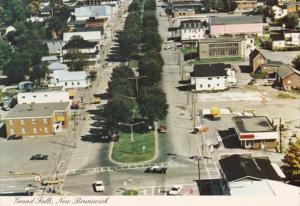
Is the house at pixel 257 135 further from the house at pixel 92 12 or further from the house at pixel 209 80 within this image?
the house at pixel 92 12

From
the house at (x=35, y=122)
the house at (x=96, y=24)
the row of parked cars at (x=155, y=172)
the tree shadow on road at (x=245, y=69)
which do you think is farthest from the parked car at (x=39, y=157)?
the house at (x=96, y=24)

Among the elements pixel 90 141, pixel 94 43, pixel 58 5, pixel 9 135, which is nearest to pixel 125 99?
pixel 90 141

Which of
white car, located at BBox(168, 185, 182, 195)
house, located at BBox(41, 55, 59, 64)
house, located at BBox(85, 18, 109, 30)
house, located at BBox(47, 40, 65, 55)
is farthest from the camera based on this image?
house, located at BBox(85, 18, 109, 30)

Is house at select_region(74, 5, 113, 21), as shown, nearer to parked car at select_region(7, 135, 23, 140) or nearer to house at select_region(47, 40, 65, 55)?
house at select_region(47, 40, 65, 55)

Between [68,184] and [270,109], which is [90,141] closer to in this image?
[68,184]

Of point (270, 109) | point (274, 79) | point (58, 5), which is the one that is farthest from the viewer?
point (58, 5)

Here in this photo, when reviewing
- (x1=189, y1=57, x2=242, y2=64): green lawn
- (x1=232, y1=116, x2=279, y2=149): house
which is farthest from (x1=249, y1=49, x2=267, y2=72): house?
(x1=232, y1=116, x2=279, y2=149): house
